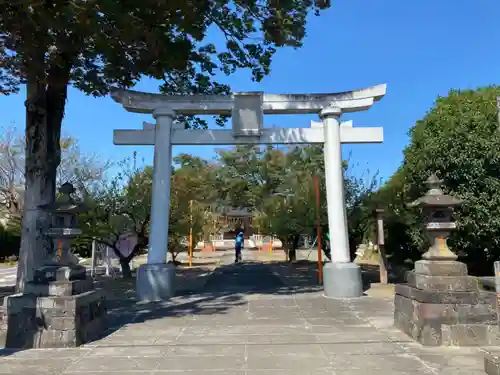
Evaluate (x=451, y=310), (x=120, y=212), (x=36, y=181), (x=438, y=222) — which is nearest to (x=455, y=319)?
(x=451, y=310)

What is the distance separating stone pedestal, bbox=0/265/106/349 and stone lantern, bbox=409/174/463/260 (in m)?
5.37

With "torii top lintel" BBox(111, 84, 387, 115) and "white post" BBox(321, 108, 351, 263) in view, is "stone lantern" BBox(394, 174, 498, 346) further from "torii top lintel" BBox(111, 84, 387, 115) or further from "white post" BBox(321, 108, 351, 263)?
"torii top lintel" BBox(111, 84, 387, 115)

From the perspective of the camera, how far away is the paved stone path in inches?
200

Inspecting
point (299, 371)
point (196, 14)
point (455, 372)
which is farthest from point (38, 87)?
point (455, 372)

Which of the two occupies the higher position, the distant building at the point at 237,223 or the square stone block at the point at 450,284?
the distant building at the point at 237,223

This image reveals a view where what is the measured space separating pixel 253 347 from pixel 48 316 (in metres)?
3.04

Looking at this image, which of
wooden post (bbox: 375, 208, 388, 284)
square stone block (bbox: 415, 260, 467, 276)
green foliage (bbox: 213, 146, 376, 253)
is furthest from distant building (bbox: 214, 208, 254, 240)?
square stone block (bbox: 415, 260, 467, 276)

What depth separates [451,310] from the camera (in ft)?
19.7

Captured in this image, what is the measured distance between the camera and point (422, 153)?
12.0m

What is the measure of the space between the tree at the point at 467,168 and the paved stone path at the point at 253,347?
350 centimetres

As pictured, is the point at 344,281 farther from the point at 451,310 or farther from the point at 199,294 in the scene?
the point at 451,310

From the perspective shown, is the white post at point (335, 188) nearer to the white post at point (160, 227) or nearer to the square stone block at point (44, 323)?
the white post at point (160, 227)

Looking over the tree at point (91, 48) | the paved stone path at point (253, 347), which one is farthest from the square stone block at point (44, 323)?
the tree at point (91, 48)

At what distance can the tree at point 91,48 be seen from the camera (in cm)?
761
